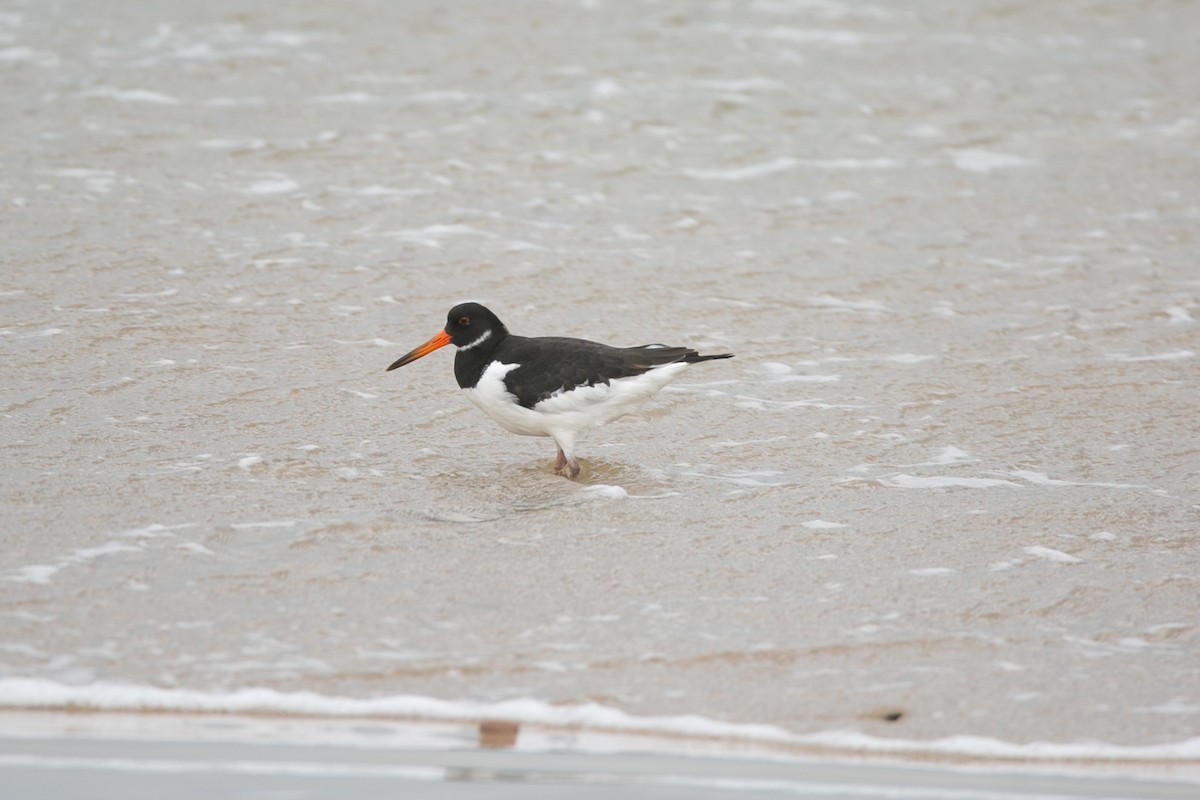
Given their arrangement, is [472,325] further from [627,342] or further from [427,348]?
[627,342]

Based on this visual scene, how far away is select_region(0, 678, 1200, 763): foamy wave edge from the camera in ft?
15.1

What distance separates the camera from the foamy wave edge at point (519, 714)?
4.61 m

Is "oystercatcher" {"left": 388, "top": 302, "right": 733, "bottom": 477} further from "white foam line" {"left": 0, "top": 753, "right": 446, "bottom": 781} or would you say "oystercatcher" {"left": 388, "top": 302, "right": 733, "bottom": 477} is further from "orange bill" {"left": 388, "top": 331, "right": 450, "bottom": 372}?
"white foam line" {"left": 0, "top": 753, "right": 446, "bottom": 781}

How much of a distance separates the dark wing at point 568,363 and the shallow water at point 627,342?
458mm

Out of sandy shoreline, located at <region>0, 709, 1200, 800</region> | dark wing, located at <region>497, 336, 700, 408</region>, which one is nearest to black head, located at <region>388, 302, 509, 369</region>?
dark wing, located at <region>497, 336, 700, 408</region>

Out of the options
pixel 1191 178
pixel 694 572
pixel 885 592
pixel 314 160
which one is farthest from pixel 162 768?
pixel 1191 178

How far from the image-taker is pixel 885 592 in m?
→ 5.70

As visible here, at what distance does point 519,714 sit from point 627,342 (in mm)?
4199

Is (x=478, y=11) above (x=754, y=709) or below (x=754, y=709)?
above

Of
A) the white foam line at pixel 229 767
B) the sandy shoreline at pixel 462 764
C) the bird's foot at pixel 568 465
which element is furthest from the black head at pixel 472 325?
the white foam line at pixel 229 767

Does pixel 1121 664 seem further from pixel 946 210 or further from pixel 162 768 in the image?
pixel 946 210

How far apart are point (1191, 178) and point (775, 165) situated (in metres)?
3.25

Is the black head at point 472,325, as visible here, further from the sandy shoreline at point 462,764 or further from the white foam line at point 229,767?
the white foam line at point 229,767

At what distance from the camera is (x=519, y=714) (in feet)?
15.5
